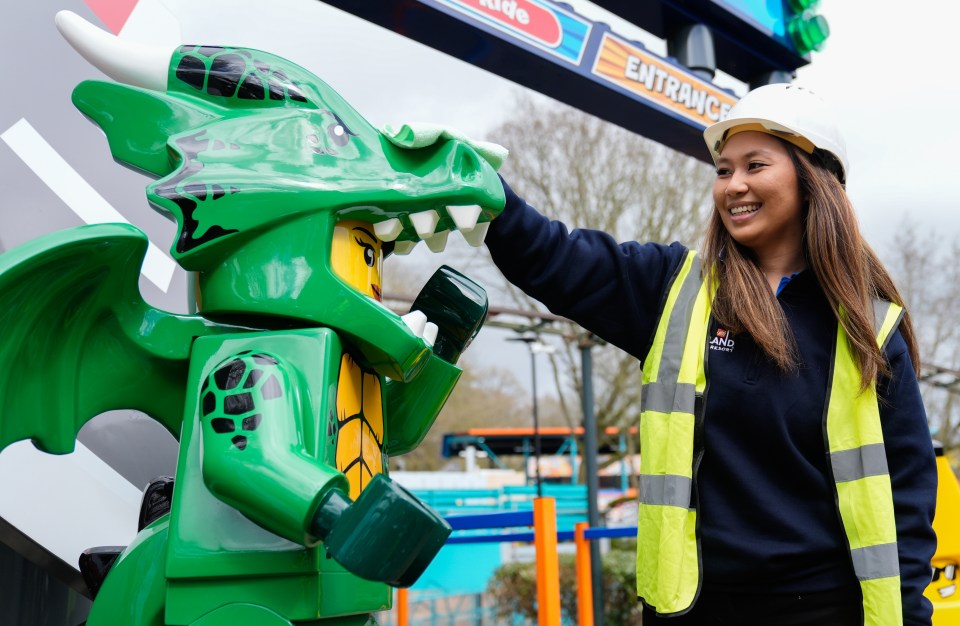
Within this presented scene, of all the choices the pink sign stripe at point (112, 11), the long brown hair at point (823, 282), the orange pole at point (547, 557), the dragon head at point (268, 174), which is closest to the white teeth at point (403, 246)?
the dragon head at point (268, 174)

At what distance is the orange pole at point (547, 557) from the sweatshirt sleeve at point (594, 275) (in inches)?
50.7

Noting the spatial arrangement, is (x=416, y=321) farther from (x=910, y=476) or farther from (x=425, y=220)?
(x=910, y=476)

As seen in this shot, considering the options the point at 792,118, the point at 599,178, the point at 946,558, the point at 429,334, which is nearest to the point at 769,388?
the point at 792,118

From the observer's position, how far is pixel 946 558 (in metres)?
3.14

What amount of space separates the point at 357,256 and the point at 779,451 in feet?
2.97

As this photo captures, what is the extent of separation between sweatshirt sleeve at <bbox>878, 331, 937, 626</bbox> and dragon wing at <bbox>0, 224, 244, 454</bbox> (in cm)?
130

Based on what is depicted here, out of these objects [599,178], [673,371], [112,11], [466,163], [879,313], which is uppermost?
[599,178]

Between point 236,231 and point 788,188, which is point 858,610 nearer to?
point 788,188

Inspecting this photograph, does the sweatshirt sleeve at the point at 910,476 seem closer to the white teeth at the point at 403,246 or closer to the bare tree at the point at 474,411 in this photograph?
the white teeth at the point at 403,246

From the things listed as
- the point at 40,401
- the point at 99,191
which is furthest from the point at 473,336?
the point at 99,191

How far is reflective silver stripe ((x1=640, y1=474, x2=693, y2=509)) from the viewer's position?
5.94ft

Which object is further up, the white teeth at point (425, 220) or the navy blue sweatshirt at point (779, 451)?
→ the white teeth at point (425, 220)

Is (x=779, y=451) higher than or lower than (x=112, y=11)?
lower

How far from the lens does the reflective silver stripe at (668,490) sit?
5.94ft
